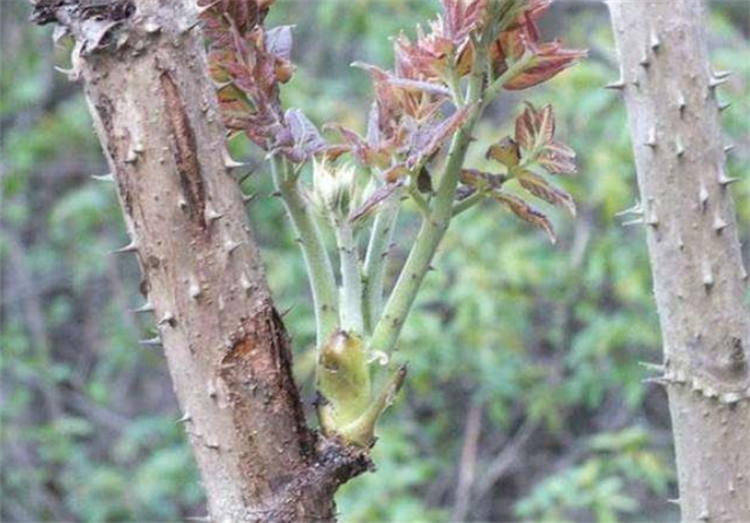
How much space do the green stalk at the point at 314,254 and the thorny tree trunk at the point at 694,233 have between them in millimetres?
262

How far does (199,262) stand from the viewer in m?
0.70

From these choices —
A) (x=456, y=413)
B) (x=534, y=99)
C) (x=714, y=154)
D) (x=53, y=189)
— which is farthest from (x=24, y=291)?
(x=714, y=154)

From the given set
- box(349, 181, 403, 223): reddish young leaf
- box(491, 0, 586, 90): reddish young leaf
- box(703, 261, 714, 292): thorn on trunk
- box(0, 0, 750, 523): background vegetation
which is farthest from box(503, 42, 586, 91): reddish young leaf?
box(0, 0, 750, 523): background vegetation

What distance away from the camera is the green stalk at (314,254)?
0.75 m

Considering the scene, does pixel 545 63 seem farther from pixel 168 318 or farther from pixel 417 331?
pixel 417 331

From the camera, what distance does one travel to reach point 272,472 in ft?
2.35

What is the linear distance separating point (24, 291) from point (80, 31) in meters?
2.74

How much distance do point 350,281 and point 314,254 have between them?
1.2 inches

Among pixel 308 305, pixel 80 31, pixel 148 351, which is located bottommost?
pixel 148 351

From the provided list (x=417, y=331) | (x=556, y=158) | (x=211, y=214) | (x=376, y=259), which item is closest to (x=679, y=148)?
(x=556, y=158)

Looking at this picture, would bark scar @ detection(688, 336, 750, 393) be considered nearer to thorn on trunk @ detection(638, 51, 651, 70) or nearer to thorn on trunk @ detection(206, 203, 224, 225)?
thorn on trunk @ detection(638, 51, 651, 70)

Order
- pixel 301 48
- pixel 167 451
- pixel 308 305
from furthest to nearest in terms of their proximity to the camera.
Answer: pixel 301 48 < pixel 167 451 < pixel 308 305

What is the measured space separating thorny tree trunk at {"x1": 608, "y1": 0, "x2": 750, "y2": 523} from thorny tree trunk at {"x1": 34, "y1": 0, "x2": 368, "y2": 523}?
0.29 metres

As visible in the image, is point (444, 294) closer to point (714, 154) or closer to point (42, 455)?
point (42, 455)
